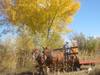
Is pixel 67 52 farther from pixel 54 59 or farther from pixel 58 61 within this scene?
pixel 54 59

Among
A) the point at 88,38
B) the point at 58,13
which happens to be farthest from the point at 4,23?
the point at 88,38

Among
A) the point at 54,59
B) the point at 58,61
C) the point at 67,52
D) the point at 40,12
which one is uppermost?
the point at 40,12

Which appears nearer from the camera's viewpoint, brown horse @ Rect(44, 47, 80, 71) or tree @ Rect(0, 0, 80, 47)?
brown horse @ Rect(44, 47, 80, 71)

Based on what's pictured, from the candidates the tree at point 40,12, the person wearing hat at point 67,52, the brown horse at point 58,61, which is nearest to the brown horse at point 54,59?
the brown horse at point 58,61

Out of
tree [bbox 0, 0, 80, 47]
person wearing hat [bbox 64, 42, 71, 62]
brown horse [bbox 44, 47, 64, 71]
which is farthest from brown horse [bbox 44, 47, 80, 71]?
tree [bbox 0, 0, 80, 47]

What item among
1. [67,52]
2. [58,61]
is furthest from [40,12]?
[58,61]

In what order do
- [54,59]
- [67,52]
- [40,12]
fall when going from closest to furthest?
[54,59] < [67,52] < [40,12]

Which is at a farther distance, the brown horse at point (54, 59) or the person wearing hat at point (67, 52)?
the person wearing hat at point (67, 52)

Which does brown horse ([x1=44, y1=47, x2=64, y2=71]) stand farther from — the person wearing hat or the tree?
the tree

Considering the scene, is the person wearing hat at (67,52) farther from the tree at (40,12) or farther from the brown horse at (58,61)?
the tree at (40,12)

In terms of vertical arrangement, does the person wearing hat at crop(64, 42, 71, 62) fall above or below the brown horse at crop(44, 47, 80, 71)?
above

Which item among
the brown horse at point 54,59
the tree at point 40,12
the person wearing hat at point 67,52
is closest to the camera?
the brown horse at point 54,59

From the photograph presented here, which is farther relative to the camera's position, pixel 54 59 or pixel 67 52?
pixel 67 52

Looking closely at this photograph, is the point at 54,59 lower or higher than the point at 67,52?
lower
